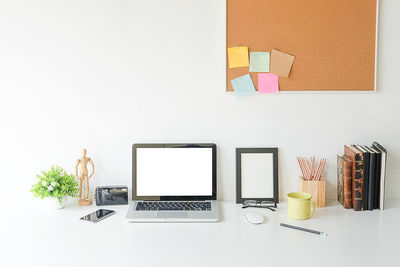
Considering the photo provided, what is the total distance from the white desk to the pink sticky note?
0.53 metres

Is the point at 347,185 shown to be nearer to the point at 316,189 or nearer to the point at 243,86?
the point at 316,189

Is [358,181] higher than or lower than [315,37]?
lower

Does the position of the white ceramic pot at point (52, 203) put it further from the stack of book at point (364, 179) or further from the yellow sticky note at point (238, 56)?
the stack of book at point (364, 179)

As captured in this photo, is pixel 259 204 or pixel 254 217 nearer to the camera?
pixel 254 217

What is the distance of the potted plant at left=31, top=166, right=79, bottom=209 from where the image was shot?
1667 mm

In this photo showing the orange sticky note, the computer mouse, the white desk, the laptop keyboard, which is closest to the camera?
the white desk

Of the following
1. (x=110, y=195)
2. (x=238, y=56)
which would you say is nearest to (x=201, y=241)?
(x=110, y=195)

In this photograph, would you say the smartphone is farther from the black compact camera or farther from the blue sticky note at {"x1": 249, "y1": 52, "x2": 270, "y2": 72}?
the blue sticky note at {"x1": 249, "y1": 52, "x2": 270, "y2": 72}

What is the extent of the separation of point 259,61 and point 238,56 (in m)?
0.10

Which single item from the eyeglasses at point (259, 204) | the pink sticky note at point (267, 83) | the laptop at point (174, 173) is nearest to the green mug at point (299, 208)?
the eyeglasses at point (259, 204)

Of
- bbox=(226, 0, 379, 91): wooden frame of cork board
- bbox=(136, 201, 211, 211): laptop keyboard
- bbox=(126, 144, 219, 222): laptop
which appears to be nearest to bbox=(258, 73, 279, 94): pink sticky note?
bbox=(226, 0, 379, 91): wooden frame of cork board

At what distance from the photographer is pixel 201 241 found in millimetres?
1371

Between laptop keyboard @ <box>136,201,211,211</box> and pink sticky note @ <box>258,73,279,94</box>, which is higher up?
pink sticky note @ <box>258,73,279,94</box>

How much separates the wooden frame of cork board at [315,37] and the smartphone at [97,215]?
79cm
